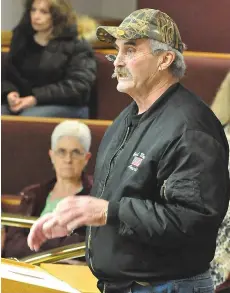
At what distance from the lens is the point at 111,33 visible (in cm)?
125

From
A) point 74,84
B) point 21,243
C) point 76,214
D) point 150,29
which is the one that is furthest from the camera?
point 74,84

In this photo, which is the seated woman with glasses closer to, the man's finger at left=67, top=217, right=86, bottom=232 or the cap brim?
the cap brim

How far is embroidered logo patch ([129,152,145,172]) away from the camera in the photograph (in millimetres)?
1157

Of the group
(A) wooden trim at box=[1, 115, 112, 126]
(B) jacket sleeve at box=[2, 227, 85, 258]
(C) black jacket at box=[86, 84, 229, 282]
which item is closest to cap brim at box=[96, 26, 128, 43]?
(C) black jacket at box=[86, 84, 229, 282]

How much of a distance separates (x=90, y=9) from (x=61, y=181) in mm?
1080

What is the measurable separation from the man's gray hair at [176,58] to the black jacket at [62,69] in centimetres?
149

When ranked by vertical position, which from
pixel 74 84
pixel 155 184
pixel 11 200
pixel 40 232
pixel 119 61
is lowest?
pixel 11 200

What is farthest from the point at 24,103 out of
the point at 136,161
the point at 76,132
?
the point at 136,161

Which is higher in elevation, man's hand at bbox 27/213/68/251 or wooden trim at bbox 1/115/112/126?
man's hand at bbox 27/213/68/251

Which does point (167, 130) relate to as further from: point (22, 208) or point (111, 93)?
point (111, 93)

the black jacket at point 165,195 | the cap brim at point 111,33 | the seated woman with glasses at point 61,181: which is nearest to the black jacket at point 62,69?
the seated woman with glasses at point 61,181

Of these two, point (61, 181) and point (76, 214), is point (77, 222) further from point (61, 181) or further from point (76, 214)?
point (61, 181)

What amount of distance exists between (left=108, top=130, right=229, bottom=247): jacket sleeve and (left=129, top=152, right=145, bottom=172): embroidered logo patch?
3cm

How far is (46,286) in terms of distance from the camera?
43.5 inches
